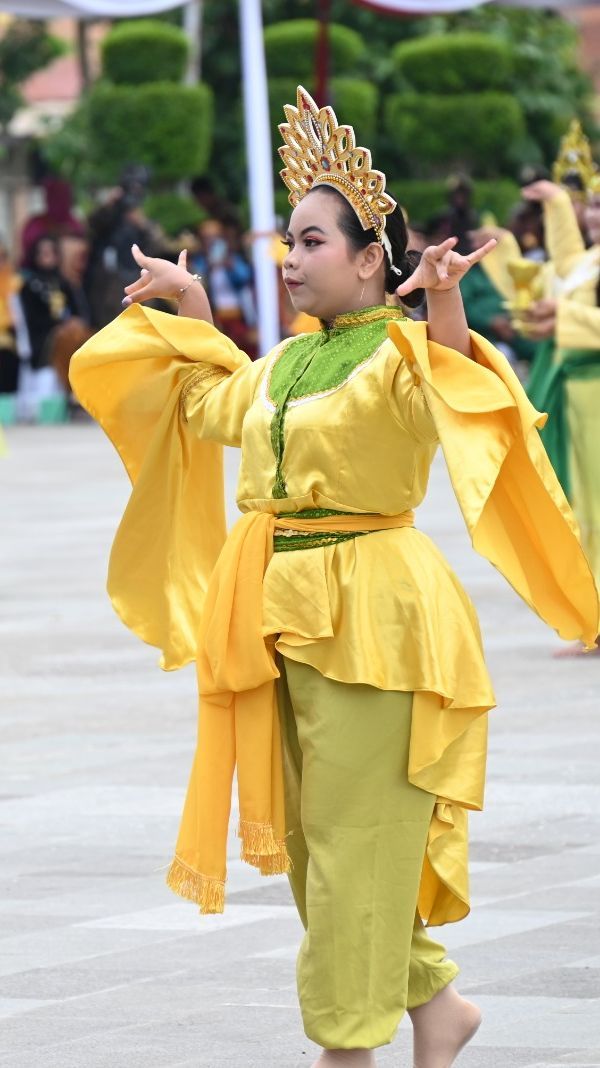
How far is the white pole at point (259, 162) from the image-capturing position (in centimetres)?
1784

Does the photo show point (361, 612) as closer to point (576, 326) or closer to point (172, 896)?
point (172, 896)

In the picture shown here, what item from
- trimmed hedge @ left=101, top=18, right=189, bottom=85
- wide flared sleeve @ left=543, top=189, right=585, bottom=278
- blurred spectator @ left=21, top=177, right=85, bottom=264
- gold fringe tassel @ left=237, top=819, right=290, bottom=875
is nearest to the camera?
gold fringe tassel @ left=237, top=819, right=290, bottom=875

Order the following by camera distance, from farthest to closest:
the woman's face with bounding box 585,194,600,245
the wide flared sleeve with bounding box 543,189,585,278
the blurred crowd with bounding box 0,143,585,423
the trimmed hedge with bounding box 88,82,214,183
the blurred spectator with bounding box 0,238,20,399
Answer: the trimmed hedge with bounding box 88,82,214,183
the blurred spectator with bounding box 0,238,20,399
the blurred crowd with bounding box 0,143,585,423
the wide flared sleeve with bounding box 543,189,585,278
the woman's face with bounding box 585,194,600,245

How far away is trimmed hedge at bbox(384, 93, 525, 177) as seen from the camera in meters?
28.0

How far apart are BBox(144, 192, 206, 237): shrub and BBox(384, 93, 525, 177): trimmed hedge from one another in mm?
3406

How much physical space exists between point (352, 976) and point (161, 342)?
1321 mm

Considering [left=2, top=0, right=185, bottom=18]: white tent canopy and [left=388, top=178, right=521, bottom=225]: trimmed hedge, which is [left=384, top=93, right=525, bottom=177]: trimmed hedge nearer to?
[left=388, top=178, right=521, bottom=225]: trimmed hedge

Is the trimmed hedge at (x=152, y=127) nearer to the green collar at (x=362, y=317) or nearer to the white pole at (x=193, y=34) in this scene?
the white pole at (x=193, y=34)

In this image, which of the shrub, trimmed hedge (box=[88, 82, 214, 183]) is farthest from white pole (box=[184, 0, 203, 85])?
the shrub

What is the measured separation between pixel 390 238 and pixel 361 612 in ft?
2.25

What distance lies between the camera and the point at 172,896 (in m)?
5.95

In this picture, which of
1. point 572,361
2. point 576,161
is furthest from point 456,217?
point 572,361

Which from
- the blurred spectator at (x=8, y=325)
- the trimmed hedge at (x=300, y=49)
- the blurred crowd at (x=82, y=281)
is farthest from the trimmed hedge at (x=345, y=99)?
the blurred spectator at (x=8, y=325)

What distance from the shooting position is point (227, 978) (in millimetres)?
5195
